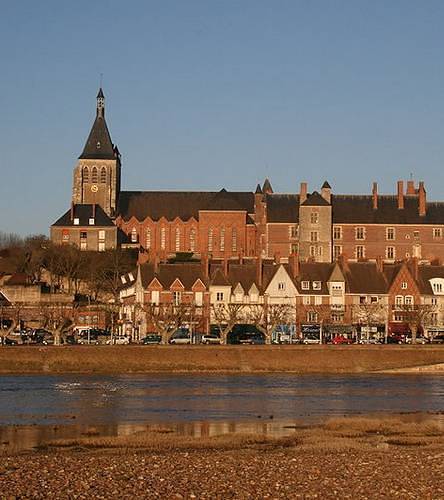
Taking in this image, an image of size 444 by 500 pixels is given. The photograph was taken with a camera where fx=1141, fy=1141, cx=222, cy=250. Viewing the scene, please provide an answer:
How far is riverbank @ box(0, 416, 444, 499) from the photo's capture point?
2475 centimetres

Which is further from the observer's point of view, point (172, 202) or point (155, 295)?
point (172, 202)

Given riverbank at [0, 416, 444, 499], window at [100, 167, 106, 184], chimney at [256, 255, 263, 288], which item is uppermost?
window at [100, 167, 106, 184]

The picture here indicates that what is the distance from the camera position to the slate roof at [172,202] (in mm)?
137000

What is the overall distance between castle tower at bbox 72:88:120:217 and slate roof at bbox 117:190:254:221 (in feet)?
6.10

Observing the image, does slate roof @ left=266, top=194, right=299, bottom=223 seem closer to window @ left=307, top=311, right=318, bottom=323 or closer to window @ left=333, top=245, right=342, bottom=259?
window @ left=333, top=245, right=342, bottom=259

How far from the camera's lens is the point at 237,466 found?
93.7 ft

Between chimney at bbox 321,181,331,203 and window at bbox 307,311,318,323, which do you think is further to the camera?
chimney at bbox 321,181,331,203

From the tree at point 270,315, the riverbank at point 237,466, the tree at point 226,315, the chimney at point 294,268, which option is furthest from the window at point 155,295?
the riverbank at point 237,466

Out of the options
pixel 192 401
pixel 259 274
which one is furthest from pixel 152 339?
pixel 192 401

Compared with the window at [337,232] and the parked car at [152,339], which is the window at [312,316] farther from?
the window at [337,232]

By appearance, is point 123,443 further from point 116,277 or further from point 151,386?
point 116,277

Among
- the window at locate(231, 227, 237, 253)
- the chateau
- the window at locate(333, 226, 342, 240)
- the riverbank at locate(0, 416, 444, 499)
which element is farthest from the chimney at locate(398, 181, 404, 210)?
the riverbank at locate(0, 416, 444, 499)

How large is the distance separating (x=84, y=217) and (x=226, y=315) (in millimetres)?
45889

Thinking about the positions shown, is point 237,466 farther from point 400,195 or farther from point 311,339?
point 400,195
